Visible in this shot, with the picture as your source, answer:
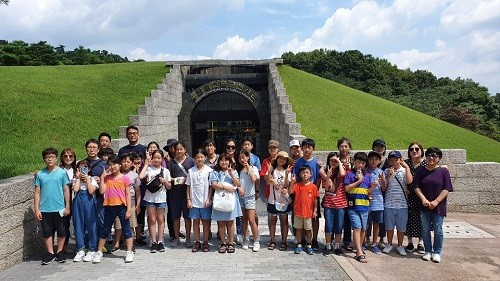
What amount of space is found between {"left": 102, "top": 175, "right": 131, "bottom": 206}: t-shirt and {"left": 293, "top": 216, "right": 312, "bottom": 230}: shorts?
2.56 meters

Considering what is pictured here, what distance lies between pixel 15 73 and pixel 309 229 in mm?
16279

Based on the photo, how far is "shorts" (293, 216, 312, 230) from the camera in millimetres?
5531

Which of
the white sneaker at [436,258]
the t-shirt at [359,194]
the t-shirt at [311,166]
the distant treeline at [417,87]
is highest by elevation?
the distant treeline at [417,87]

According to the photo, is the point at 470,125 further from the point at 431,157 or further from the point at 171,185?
the point at 171,185

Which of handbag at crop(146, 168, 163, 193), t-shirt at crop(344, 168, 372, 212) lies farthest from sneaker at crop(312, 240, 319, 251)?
handbag at crop(146, 168, 163, 193)

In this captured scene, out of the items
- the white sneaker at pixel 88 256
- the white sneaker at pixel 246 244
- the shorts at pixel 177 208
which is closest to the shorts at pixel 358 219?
the white sneaker at pixel 246 244

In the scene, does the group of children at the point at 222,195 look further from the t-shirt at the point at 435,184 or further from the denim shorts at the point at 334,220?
the t-shirt at the point at 435,184

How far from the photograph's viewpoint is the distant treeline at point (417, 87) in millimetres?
27516

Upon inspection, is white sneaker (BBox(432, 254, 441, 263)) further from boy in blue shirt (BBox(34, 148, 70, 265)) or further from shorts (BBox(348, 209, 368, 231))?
boy in blue shirt (BBox(34, 148, 70, 265))

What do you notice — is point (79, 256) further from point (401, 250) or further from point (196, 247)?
point (401, 250)

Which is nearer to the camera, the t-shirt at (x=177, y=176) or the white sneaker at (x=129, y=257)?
the white sneaker at (x=129, y=257)

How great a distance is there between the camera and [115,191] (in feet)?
17.6

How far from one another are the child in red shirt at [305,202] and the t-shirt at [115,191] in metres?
2.48

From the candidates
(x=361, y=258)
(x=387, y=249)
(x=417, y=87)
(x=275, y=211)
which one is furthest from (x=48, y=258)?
(x=417, y=87)
